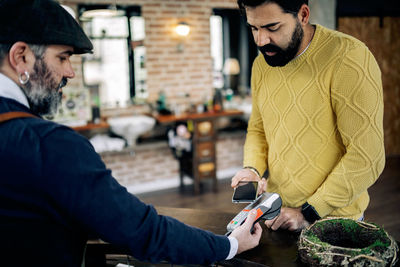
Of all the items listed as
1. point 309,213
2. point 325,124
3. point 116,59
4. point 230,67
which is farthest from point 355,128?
point 230,67

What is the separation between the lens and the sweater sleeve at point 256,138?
1699 millimetres

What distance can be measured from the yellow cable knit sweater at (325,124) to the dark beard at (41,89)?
879 millimetres

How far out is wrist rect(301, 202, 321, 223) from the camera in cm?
137

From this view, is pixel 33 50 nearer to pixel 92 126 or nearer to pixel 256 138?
pixel 256 138

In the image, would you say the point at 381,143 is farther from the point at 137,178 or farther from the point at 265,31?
the point at 137,178

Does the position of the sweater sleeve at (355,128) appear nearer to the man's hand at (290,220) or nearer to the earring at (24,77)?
the man's hand at (290,220)

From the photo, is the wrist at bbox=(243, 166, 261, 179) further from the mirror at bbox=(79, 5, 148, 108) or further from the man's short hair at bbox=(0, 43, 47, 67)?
the mirror at bbox=(79, 5, 148, 108)

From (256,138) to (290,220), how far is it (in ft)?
1.61

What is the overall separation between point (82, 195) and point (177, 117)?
3761 mm

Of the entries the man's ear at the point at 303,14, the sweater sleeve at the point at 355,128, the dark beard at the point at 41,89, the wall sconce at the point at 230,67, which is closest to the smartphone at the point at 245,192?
the sweater sleeve at the point at 355,128

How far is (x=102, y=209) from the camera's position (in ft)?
2.96

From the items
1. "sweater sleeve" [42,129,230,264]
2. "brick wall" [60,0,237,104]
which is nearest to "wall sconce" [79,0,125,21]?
"brick wall" [60,0,237,104]

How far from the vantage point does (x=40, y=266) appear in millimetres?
917

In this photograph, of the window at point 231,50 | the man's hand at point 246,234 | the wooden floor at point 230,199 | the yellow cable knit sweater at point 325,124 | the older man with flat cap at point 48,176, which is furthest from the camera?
the window at point 231,50
